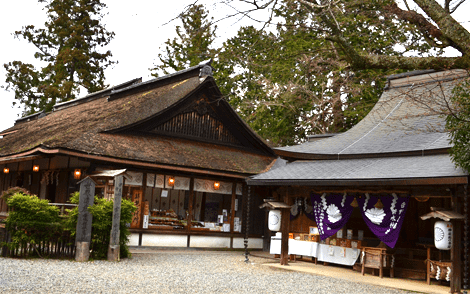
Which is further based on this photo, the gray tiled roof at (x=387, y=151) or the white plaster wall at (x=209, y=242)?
the white plaster wall at (x=209, y=242)

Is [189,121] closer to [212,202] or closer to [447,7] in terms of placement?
[212,202]

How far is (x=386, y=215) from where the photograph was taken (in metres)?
11.4

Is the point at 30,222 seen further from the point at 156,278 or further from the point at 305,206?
the point at 305,206

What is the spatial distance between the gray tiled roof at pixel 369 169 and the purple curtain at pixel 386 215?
709 mm

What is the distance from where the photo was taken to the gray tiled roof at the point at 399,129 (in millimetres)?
12451

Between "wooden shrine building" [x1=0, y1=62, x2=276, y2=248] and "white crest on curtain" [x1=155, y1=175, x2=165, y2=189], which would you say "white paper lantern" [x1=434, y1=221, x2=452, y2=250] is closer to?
"wooden shrine building" [x1=0, y1=62, x2=276, y2=248]

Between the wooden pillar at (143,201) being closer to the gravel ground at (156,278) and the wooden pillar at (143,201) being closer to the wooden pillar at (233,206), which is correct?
the gravel ground at (156,278)

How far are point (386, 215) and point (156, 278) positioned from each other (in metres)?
5.54

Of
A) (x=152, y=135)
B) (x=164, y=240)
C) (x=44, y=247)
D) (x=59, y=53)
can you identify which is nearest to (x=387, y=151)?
(x=164, y=240)

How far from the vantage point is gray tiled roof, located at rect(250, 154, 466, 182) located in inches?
403

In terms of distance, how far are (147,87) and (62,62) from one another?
51.5ft

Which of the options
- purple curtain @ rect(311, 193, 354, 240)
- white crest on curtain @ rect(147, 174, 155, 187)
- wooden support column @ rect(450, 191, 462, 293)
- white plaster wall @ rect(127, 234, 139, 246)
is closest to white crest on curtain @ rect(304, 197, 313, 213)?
purple curtain @ rect(311, 193, 354, 240)

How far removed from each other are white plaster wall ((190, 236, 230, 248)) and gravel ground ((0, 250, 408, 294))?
11.9ft

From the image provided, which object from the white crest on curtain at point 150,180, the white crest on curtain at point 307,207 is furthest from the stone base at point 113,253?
Result: the white crest on curtain at point 307,207
